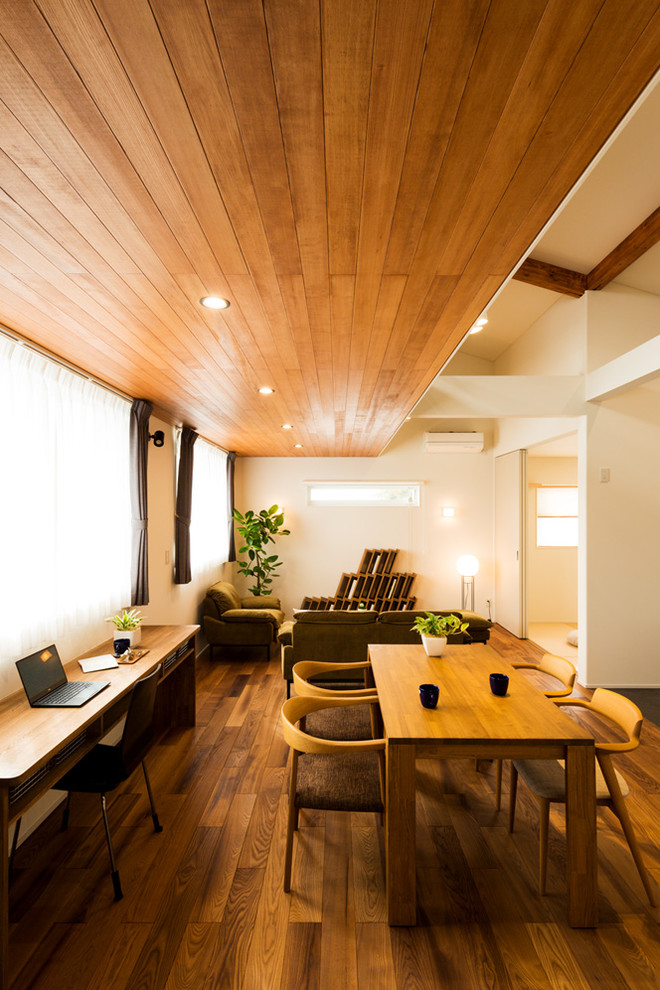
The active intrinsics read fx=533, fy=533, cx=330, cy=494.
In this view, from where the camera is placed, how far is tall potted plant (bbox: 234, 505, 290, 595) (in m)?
7.27

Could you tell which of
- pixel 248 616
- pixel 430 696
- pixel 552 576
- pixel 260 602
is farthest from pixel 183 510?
pixel 552 576

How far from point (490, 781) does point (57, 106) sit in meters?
3.58

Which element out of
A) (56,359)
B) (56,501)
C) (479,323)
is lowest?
(56,501)

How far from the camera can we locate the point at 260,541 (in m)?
7.31

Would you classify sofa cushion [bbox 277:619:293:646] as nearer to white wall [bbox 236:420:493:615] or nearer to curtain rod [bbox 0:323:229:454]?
curtain rod [bbox 0:323:229:454]

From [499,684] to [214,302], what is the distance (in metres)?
2.10

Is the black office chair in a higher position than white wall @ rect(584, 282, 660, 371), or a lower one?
lower

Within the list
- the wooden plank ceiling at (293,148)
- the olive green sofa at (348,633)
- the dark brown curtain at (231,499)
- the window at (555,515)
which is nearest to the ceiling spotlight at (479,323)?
the wooden plank ceiling at (293,148)

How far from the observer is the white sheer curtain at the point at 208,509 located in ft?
18.7

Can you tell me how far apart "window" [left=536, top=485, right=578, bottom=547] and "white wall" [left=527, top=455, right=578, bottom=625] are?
0.32ft

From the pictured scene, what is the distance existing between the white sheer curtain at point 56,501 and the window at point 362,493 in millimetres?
4174

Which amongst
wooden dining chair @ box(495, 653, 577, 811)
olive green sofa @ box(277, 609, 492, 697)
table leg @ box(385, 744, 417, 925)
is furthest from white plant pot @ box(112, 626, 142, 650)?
wooden dining chair @ box(495, 653, 577, 811)

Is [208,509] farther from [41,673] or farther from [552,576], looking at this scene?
[552,576]

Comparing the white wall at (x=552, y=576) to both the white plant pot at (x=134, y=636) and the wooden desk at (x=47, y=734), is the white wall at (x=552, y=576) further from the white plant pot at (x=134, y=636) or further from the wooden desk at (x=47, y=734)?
the white plant pot at (x=134, y=636)
